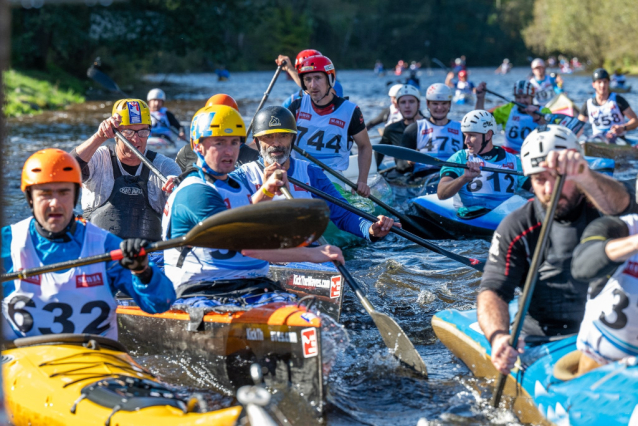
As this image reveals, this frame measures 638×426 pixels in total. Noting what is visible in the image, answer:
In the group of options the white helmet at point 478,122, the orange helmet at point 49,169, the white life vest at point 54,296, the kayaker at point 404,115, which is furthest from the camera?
the kayaker at point 404,115

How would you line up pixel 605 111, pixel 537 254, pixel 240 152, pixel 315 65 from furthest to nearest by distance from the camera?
pixel 605 111 → pixel 240 152 → pixel 315 65 → pixel 537 254

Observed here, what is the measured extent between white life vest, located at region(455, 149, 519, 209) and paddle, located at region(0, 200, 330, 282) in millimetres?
4867

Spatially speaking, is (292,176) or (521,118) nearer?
(292,176)

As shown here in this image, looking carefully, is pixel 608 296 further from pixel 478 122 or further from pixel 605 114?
pixel 605 114

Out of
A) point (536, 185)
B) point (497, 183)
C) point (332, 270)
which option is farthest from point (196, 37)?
point (536, 185)

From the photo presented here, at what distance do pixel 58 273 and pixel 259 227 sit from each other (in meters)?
1.08

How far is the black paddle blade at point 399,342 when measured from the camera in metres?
4.82

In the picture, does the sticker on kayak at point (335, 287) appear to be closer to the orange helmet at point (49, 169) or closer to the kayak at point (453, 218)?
the orange helmet at point (49, 169)

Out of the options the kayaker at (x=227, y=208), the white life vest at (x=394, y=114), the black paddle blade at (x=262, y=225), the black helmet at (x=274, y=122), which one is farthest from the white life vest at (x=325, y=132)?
the white life vest at (x=394, y=114)

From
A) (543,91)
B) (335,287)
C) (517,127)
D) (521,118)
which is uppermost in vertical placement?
(543,91)

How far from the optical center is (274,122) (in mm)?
5324

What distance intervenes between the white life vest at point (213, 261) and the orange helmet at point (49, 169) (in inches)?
30.2

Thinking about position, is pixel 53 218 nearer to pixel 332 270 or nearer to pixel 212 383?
pixel 212 383

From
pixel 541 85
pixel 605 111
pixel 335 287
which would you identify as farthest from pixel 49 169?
pixel 541 85
